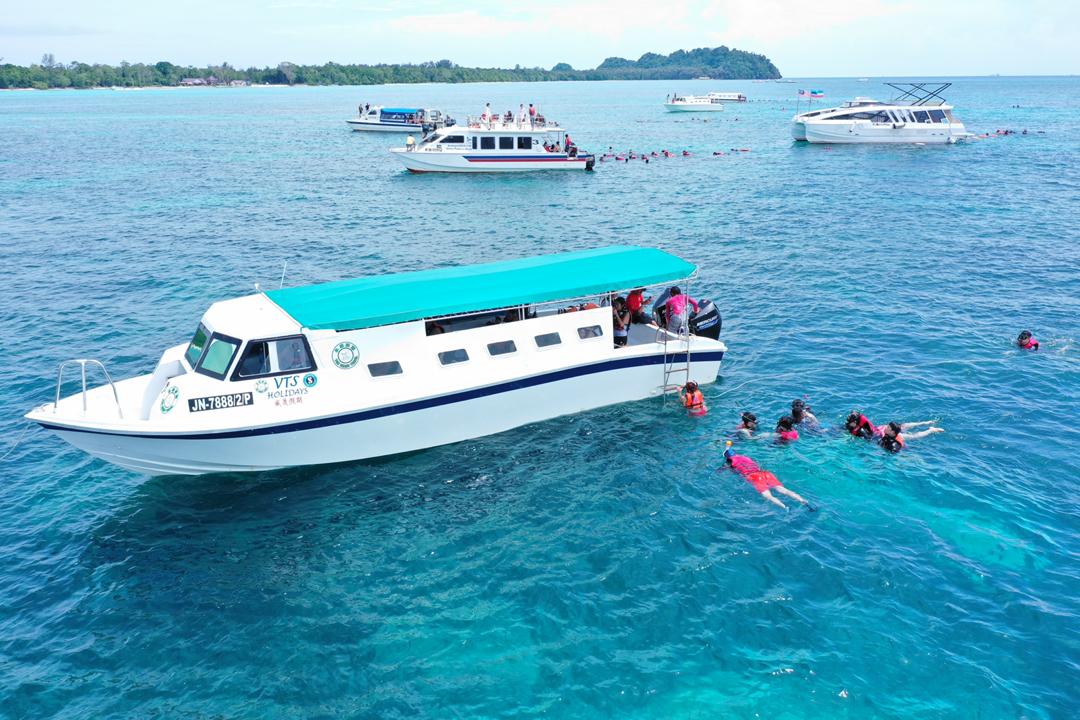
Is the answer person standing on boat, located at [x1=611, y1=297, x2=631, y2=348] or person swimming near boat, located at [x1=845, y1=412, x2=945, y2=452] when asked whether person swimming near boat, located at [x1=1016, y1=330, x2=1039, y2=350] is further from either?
person standing on boat, located at [x1=611, y1=297, x2=631, y2=348]

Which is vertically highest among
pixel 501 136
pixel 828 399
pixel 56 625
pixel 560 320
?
pixel 501 136

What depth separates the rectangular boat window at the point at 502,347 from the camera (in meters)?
22.2

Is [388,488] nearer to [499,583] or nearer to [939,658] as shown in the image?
[499,583]

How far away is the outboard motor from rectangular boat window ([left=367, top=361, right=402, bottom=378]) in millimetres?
10648

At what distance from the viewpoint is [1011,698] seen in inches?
531

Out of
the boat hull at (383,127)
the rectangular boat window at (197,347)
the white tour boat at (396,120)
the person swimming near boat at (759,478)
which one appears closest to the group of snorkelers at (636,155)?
the white tour boat at (396,120)

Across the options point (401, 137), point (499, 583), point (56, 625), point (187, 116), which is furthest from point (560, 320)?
point (187, 116)

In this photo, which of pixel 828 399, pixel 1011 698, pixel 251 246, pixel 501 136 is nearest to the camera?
pixel 1011 698

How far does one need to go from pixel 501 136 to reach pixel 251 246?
31.4m

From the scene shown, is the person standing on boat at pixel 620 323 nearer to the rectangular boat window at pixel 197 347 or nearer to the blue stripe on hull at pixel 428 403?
the blue stripe on hull at pixel 428 403

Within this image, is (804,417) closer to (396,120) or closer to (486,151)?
(486,151)

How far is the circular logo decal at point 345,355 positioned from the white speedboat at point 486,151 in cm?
5428

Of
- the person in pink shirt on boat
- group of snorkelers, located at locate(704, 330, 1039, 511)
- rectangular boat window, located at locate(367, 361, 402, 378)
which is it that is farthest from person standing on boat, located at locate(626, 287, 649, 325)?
rectangular boat window, located at locate(367, 361, 402, 378)

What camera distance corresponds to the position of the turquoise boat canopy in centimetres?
2058
